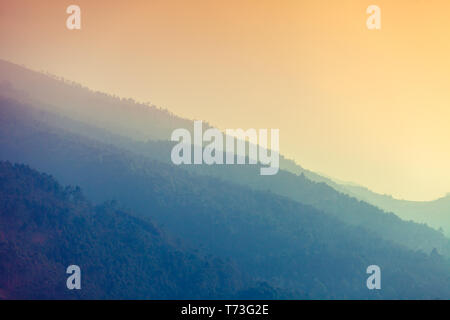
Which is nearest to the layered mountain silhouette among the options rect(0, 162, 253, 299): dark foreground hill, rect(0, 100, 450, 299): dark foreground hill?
rect(0, 100, 450, 299): dark foreground hill

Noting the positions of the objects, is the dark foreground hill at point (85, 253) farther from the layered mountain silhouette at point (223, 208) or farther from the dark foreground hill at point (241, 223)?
the dark foreground hill at point (241, 223)

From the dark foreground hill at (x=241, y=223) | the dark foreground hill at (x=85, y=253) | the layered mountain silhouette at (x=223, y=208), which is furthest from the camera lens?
the dark foreground hill at (x=241, y=223)

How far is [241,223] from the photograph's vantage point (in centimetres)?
2883

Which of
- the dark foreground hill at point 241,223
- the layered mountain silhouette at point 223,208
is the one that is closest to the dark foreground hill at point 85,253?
the layered mountain silhouette at point 223,208

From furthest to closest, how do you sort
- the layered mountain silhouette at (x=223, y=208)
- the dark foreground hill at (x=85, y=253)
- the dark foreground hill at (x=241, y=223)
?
the dark foreground hill at (x=241, y=223)
the layered mountain silhouette at (x=223, y=208)
the dark foreground hill at (x=85, y=253)

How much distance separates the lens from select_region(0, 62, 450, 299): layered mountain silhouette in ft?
84.7

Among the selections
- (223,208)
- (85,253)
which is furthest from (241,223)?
(85,253)

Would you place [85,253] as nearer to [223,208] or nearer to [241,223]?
[241,223]

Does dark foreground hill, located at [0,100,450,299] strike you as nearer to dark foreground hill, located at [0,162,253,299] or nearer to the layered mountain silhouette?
the layered mountain silhouette

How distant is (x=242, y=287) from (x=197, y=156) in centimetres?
1307

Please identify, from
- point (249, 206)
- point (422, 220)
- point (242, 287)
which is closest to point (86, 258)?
point (242, 287)

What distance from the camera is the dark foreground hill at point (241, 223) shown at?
85.9 ft

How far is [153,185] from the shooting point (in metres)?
29.5

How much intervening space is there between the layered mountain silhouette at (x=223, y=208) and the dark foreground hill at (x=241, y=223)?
6cm
